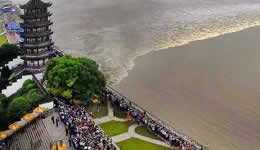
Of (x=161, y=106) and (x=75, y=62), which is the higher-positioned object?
(x=75, y=62)

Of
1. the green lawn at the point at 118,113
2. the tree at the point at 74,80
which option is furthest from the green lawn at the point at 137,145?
the tree at the point at 74,80

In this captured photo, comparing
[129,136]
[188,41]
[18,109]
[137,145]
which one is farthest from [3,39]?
[137,145]

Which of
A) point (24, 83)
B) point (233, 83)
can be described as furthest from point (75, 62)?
point (233, 83)

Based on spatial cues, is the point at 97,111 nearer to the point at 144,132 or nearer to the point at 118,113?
the point at 118,113

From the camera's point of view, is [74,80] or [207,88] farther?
[207,88]

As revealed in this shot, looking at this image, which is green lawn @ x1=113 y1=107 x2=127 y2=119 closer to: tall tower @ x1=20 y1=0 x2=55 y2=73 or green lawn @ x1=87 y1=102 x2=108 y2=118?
green lawn @ x1=87 y1=102 x2=108 y2=118

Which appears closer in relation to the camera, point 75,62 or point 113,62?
point 75,62

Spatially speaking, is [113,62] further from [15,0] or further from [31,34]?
[15,0]

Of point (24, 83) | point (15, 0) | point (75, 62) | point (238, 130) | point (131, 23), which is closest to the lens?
point (238, 130)
